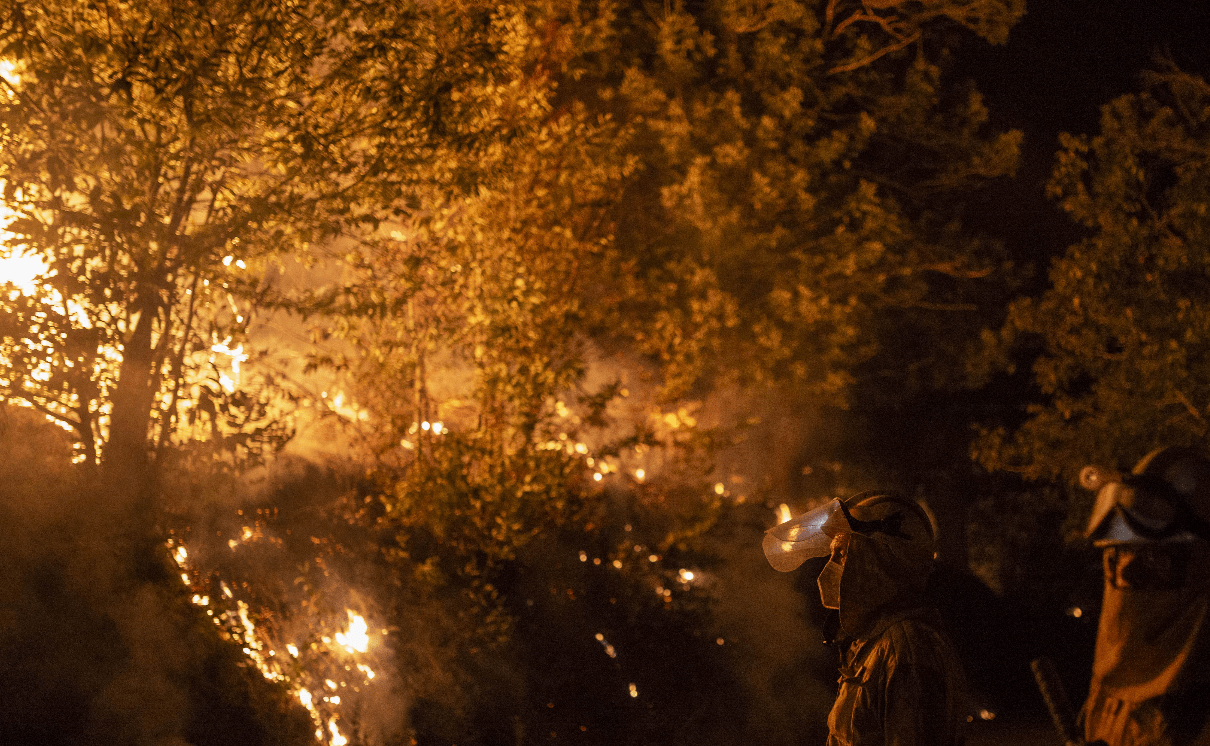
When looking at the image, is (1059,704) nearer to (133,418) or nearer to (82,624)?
(82,624)

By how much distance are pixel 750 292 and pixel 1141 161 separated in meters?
4.79

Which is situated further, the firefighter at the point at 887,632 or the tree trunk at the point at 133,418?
the tree trunk at the point at 133,418

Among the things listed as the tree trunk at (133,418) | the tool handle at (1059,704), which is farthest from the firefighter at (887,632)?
the tree trunk at (133,418)

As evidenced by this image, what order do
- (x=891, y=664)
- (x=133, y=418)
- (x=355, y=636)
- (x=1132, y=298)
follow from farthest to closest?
(x=1132, y=298) < (x=355, y=636) < (x=133, y=418) < (x=891, y=664)

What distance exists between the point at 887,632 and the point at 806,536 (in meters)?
0.56

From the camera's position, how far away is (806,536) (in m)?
3.52

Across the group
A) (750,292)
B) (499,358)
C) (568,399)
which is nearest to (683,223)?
(750,292)

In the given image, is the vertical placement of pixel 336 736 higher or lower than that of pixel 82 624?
lower

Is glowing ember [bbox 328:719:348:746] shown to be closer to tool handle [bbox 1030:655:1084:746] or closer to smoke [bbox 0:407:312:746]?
smoke [bbox 0:407:312:746]

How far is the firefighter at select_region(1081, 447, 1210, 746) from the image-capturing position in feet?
11.1

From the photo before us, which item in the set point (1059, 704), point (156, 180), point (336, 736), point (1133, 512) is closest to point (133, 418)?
point (156, 180)

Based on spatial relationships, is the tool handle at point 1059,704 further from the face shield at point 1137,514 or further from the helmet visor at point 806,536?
the helmet visor at point 806,536

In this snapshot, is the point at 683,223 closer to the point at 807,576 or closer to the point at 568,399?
the point at 568,399

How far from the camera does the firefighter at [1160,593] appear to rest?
11.1ft
